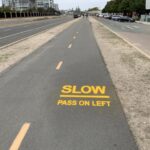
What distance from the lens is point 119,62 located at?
13133 mm

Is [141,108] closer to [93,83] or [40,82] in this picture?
[93,83]

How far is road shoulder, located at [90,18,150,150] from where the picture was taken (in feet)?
18.3

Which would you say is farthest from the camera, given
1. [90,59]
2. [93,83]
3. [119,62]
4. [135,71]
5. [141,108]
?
[90,59]

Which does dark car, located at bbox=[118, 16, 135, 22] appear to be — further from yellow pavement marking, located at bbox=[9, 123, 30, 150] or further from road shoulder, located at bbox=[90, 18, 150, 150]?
yellow pavement marking, located at bbox=[9, 123, 30, 150]

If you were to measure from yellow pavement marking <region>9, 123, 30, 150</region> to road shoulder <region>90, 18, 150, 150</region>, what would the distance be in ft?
6.90

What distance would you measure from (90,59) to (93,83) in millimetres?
4953

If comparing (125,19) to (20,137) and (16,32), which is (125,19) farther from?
(20,137)

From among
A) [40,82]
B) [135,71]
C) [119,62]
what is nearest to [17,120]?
[40,82]

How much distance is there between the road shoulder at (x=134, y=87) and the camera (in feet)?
18.3

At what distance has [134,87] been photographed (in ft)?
28.4

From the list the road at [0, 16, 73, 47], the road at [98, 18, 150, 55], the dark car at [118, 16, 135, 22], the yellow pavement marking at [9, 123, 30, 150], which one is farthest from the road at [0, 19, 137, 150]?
the dark car at [118, 16, 135, 22]

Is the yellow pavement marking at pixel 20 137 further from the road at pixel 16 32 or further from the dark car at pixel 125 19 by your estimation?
the dark car at pixel 125 19

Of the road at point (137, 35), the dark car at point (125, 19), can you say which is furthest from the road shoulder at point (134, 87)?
the dark car at point (125, 19)

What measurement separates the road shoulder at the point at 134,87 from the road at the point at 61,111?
0.19 metres
